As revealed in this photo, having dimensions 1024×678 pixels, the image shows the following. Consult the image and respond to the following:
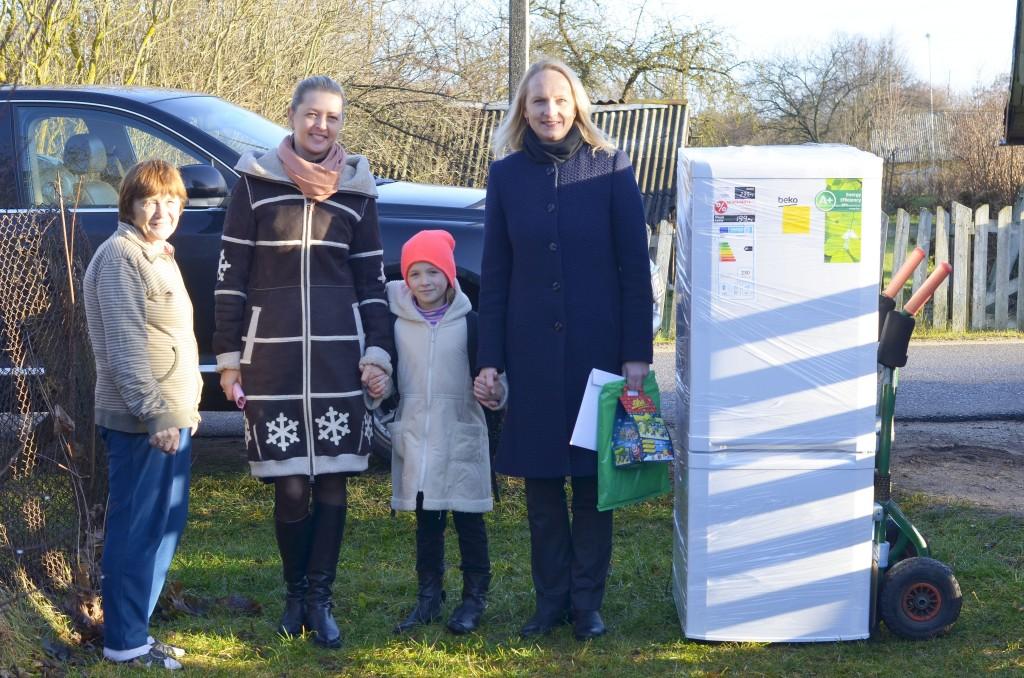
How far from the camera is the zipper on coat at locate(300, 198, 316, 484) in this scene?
3.81m

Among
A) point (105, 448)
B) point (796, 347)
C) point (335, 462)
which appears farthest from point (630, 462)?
point (105, 448)

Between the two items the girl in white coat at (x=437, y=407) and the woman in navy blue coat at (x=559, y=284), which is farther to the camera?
the girl in white coat at (x=437, y=407)

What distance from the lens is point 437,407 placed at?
3.99m

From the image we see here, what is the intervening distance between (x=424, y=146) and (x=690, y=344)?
11829 millimetres

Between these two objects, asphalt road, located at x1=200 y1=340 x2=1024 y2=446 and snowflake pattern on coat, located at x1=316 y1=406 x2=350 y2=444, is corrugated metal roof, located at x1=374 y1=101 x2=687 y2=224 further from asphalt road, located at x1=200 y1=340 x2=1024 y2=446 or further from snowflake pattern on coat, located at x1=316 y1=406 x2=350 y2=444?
snowflake pattern on coat, located at x1=316 y1=406 x2=350 y2=444

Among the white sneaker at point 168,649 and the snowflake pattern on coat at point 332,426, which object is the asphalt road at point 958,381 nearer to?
the snowflake pattern on coat at point 332,426

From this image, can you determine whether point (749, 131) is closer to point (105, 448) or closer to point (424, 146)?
point (424, 146)

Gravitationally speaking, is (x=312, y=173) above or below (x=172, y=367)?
above

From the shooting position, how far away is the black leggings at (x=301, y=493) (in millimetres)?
3896

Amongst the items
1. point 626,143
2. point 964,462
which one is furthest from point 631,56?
point 964,462

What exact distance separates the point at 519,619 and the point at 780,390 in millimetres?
1334

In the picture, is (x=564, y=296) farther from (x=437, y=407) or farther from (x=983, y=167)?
(x=983, y=167)

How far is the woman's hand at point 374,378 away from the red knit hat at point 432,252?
38 cm

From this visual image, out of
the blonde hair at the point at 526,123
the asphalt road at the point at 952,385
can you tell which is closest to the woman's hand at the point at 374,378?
the blonde hair at the point at 526,123
